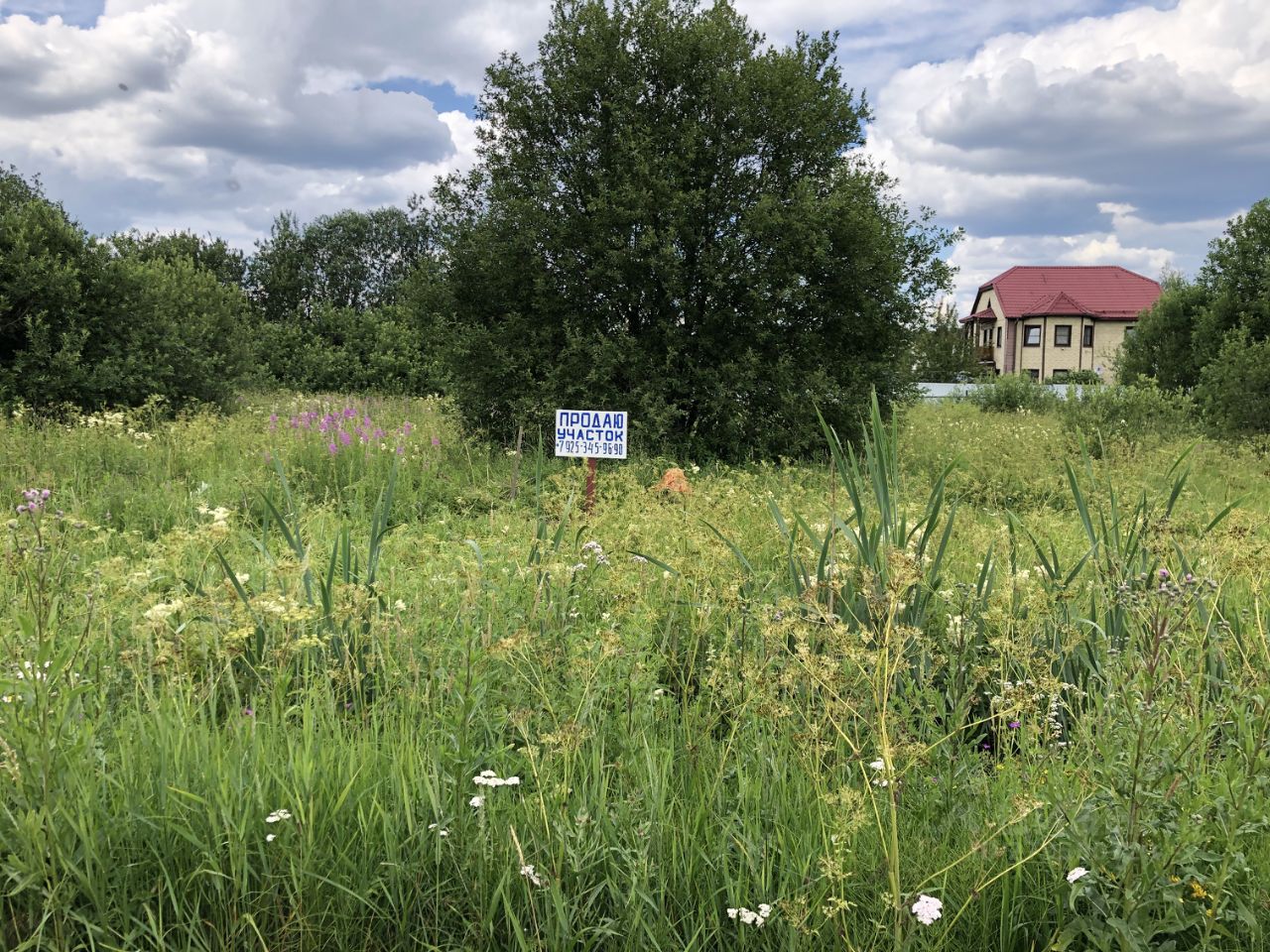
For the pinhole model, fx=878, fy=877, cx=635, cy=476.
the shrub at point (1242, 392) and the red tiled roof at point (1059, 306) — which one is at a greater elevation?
the red tiled roof at point (1059, 306)

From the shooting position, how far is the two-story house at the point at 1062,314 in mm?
46719

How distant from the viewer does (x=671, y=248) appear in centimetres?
1016

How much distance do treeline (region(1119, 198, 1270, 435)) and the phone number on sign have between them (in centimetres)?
1214

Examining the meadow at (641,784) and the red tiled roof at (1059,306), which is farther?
the red tiled roof at (1059,306)

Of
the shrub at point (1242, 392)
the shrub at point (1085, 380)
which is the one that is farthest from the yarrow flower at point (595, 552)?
the shrub at point (1085, 380)

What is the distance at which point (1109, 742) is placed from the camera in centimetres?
205

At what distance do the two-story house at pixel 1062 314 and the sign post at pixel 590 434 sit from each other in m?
44.5

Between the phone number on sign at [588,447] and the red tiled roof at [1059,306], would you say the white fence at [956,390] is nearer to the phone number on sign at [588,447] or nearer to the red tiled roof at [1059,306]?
the phone number on sign at [588,447]

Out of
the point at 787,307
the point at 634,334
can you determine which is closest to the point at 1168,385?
the point at 787,307

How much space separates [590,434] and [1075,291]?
49.6m

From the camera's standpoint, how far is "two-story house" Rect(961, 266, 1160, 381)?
4672 centimetres

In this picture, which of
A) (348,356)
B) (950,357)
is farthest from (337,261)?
(950,357)

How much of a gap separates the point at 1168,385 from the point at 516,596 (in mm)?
22374

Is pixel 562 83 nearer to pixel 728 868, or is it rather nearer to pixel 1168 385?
pixel 728 868
